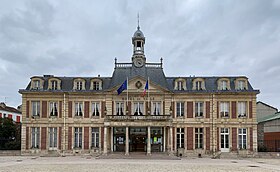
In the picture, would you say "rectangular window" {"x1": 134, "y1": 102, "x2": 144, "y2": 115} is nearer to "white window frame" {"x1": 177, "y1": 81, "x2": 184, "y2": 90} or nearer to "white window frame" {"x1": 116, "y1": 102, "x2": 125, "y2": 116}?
"white window frame" {"x1": 116, "y1": 102, "x2": 125, "y2": 116}

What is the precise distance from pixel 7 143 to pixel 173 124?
2200 centimetres

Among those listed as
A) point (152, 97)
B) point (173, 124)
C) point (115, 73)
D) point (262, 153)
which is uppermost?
point (115, 73)

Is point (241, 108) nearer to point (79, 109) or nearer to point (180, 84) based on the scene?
point (180, 84)

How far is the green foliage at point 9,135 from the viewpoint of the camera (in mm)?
45125

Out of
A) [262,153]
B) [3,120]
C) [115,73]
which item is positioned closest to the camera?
[262,153]

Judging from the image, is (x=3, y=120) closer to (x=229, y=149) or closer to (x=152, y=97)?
(x=152, y=97)

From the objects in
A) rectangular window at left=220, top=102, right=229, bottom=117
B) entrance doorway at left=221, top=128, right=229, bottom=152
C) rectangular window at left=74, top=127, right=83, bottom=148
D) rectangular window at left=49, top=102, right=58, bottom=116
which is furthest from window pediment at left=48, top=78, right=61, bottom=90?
entrance doorway at left=221, top=128, right=229, bottom=152

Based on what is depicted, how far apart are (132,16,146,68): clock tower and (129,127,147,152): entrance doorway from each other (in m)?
8.39

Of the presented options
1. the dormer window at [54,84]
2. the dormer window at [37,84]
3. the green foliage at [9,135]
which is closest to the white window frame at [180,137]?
the dormer window at [54,84]

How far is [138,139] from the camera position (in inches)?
1679

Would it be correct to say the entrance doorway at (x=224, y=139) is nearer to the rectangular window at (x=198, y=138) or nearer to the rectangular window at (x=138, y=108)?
the rectangular window at (x=198, y=138)

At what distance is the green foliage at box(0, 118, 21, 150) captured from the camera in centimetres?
4512

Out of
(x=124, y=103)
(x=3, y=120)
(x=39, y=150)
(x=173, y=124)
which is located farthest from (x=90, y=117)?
(x=3, y=120)

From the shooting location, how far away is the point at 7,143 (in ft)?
150
